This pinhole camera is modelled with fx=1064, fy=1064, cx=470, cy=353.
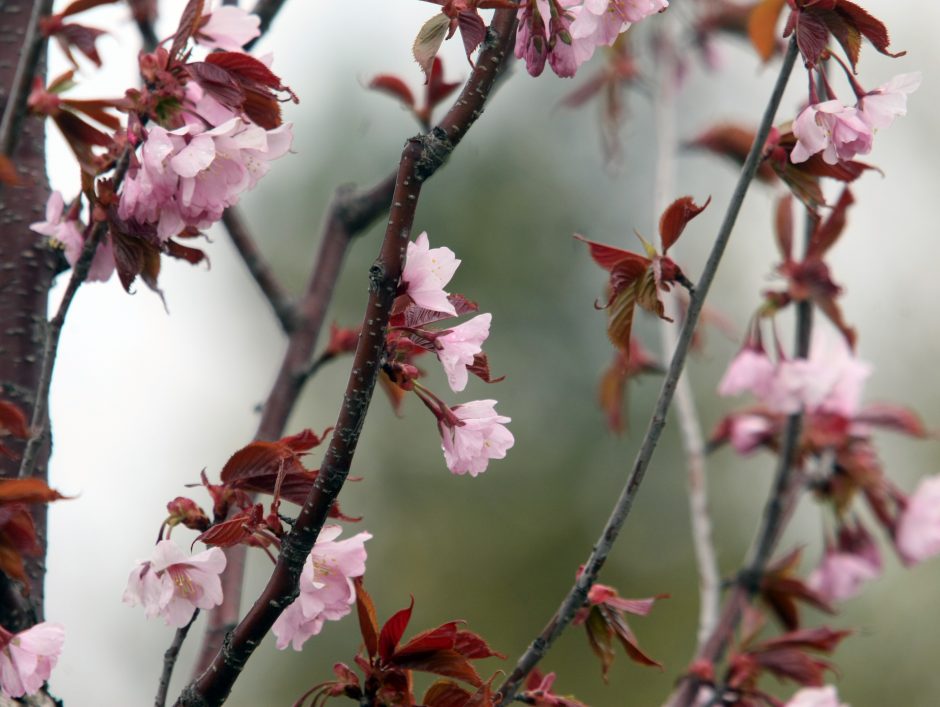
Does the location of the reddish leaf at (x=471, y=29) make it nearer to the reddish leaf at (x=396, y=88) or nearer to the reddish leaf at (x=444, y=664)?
the reddish leaf at (x=444, y=664)

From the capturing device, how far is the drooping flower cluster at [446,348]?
760 mm

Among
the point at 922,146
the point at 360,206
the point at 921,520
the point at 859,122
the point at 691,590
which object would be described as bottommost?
the point at 691,590

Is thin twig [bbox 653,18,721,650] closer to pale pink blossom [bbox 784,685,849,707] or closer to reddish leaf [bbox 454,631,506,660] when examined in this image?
pale pink blossom [bbox 784,685,849,707]

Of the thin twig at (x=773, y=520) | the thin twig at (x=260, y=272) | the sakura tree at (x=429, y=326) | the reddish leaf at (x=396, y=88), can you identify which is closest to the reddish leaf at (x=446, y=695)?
the sakura tree at (x=429, y=326)

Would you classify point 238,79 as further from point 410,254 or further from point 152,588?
point 152,588

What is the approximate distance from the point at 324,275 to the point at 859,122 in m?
0.91

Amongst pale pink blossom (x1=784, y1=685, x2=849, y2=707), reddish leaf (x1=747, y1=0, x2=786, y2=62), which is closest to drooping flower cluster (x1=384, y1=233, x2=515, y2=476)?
pale pink blossom (x1=784, y1=685, x2=849, y2=707)

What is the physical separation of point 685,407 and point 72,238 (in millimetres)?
1149

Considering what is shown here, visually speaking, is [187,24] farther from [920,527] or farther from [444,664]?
[920,527]

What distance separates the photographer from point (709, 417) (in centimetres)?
787

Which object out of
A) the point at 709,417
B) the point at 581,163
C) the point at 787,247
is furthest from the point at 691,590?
the point at 787,247

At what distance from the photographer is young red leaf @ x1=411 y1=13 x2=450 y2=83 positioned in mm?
807

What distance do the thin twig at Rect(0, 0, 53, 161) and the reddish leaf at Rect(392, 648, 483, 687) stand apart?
0.62 m

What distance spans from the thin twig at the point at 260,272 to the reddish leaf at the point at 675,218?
2.43 feet
